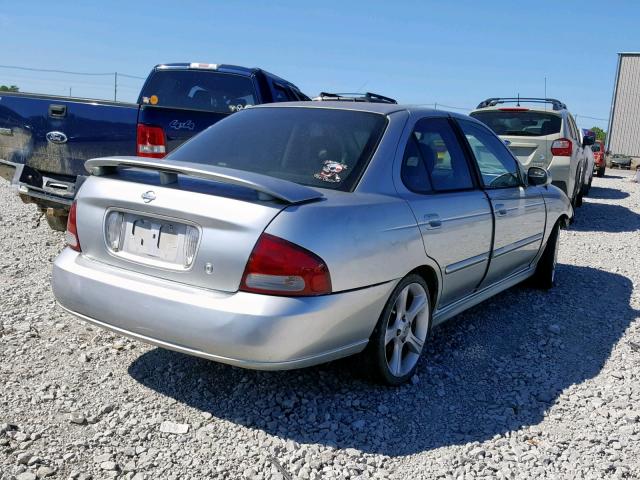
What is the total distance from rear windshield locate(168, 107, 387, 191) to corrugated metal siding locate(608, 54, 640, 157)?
3106 centimetres

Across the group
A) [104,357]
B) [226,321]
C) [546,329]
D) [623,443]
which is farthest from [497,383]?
[104,357]

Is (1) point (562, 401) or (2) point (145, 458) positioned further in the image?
(1) point (562, 401)

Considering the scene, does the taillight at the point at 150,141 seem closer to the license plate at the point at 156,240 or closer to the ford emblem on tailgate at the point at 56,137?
the ford emblem on tailgate at the point at 56,137

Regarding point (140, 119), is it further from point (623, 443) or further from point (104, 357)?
point (623, 443)

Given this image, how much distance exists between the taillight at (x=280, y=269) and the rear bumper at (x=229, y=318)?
4cm

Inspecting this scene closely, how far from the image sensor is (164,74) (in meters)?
8.03

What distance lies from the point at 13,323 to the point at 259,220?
2.36 metres

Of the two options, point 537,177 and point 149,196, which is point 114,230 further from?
point 537,177

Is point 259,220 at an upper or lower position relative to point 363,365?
upper

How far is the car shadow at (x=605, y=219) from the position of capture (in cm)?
1035

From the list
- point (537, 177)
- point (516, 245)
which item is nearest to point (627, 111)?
point (537, 177)

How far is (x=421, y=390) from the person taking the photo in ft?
12.4

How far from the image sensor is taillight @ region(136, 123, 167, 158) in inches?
224

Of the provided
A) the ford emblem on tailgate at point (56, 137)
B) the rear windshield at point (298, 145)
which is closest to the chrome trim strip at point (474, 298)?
the rear windshield at point (298, 145)
